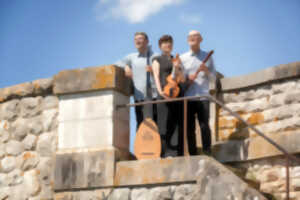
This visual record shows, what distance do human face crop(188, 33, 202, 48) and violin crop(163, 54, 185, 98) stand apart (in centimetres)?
32

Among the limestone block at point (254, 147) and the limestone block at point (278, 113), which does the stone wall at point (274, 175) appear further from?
the limestone block at point (278, 113)

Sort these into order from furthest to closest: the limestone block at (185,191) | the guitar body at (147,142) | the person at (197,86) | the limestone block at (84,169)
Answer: the person at (197,86) → the guitar body at (147,142) → the limestone block at (84,169) → the limestone block at (185,191)

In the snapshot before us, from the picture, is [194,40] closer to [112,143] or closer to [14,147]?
[112,143]

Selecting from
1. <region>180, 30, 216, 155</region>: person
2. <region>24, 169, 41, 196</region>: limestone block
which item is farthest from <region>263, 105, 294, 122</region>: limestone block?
<region>24, 169, 41, 196</region>: limestone block

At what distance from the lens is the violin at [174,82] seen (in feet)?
27.0

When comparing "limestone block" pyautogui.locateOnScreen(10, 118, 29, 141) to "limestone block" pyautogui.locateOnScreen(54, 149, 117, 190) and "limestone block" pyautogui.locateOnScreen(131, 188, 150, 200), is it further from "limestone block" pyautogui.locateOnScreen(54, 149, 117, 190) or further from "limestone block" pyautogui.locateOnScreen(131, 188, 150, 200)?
"limestone block" pyautogui.locateOnScreen(131, 188, 150, 200)

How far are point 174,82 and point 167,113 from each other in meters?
0.40

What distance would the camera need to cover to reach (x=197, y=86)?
843 centimetres

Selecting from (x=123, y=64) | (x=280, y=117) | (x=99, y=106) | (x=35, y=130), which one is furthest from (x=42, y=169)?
(x=280, y=117)

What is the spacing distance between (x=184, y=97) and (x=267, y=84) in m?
1.45

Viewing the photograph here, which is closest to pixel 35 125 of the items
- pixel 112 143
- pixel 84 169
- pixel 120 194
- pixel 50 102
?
pixel 50 102

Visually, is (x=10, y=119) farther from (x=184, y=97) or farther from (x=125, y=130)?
(x=184, y=97)

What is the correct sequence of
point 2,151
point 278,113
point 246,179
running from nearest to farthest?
point 246,179, point 278,113, point 2,151

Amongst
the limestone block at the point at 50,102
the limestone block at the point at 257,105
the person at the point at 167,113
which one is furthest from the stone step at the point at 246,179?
the limestone block at the point at 50,102
